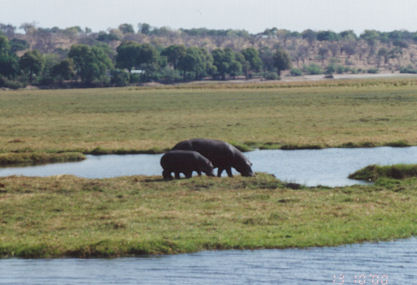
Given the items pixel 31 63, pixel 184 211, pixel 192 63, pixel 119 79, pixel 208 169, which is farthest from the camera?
pixel 192 63

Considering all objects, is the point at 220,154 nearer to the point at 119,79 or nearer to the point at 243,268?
the point at 243,268

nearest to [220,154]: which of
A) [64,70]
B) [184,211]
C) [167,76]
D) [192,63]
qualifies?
[184,211]

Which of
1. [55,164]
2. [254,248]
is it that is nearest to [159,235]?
[254,248]

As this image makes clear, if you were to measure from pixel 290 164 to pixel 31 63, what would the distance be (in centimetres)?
14223

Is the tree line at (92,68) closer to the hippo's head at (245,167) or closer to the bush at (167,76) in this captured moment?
the bush at (167,76)

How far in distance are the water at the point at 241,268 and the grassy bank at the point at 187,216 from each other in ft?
1.63

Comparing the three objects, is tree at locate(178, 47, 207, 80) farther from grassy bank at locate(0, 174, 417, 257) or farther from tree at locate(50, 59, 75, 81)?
grassy bank at locate(0, 174, 417, 257)

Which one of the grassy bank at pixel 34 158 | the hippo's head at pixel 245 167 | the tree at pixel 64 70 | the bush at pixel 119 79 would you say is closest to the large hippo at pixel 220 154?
the hippo's head at pixel 245 167

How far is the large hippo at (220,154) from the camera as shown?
28516 millimetres

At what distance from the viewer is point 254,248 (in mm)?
18016

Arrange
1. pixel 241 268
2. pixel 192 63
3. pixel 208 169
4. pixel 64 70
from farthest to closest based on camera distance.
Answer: pixel 192 63 < pixel 64 70 < pixel 208 169 < pixel 241 268

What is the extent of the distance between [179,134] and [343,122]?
45.2ft

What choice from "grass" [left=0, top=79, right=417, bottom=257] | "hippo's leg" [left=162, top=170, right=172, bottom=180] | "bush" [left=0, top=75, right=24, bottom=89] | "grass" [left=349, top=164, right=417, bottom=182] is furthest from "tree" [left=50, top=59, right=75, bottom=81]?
"hippo's leg" [left=162, top=170, right=172, bottom=180]

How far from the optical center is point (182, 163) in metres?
27.1
